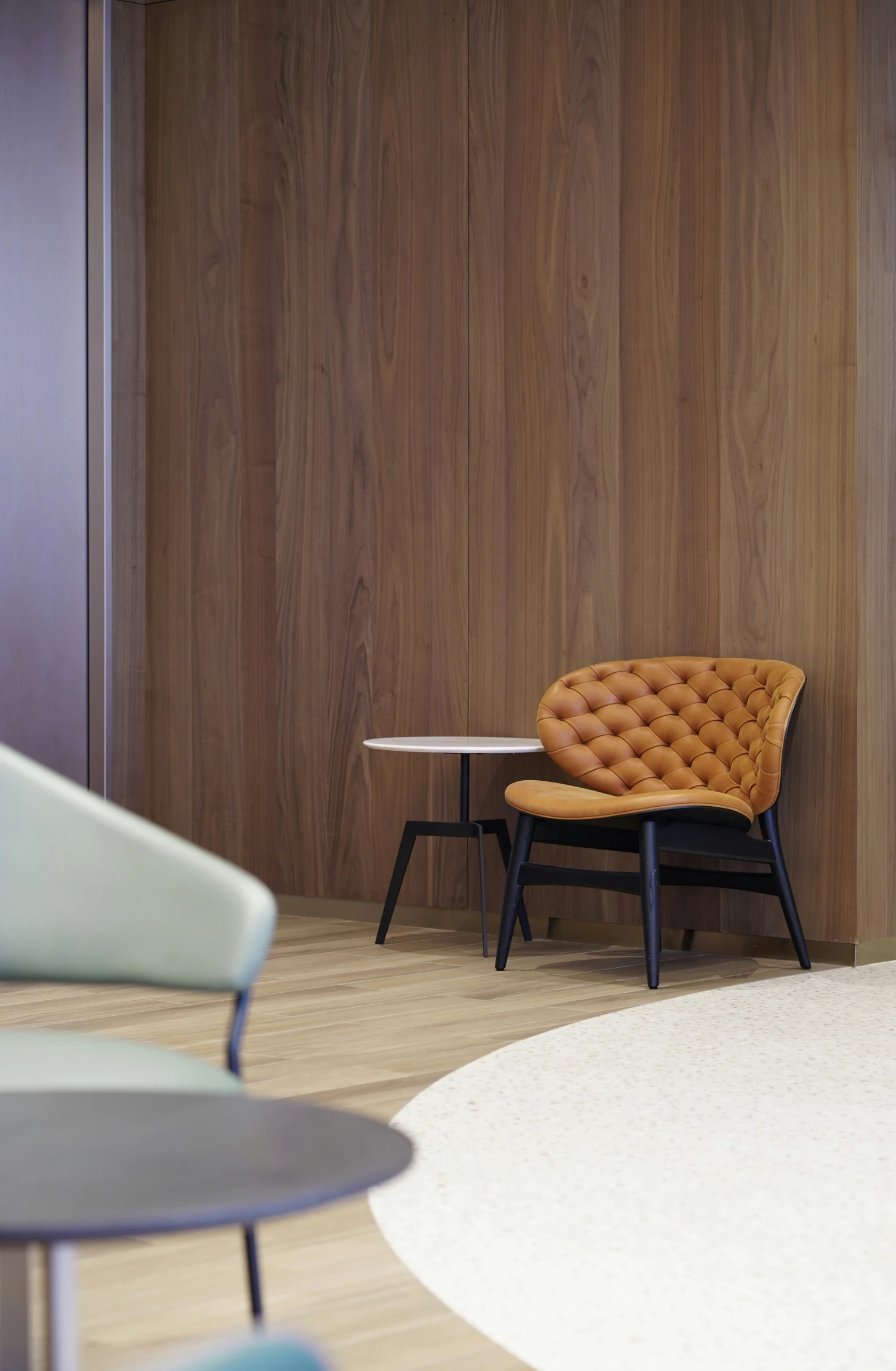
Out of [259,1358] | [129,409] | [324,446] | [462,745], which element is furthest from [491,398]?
[259,1358]

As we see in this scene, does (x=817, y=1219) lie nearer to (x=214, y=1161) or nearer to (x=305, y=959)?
(x=214, y=1161)

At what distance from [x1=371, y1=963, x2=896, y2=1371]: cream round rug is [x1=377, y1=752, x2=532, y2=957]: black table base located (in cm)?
127

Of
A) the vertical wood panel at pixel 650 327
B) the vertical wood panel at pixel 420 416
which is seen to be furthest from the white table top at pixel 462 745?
the vertical wood panel at pixel 650 327

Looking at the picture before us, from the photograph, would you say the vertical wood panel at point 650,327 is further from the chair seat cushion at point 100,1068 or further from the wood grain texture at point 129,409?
the chair seat cushion at point 100,1068

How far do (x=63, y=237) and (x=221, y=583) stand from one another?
1.42 meters

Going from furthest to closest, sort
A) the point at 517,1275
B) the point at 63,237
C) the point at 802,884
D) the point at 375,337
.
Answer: the point at 63,237 < the point at 375,337 < the point at 802,884 < the point at 517,1275

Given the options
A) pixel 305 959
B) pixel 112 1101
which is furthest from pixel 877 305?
pixel 112 1101

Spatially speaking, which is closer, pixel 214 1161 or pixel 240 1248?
pixel 214 1161

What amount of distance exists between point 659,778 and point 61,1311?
402cm

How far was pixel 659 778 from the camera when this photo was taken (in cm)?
512

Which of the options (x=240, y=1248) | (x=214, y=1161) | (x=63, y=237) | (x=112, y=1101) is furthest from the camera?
(x=63, y=237)

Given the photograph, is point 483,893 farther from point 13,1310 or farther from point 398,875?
point 13,1310

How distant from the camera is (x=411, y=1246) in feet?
8.09

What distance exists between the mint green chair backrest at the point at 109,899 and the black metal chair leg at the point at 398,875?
3.28 meters
